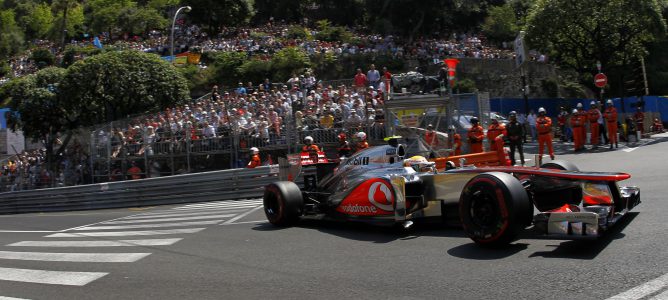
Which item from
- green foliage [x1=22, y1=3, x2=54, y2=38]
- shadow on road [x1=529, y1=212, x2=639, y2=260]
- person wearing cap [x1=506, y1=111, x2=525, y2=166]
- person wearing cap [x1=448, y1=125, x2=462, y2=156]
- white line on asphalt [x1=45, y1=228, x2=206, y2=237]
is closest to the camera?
shadow on road [x1=529, y1=212, x2=639, y2=260]

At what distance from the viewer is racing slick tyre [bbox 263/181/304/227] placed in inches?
434

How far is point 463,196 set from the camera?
25.8ft

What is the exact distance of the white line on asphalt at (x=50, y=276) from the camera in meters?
8.12

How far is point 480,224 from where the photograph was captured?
25.2ft

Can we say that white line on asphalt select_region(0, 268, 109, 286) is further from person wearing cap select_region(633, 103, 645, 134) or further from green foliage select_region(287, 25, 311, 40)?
green foliage select_region(287, 25, 311, 40)

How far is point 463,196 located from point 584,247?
1463 millimetres

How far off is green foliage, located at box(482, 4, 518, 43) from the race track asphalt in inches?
1644

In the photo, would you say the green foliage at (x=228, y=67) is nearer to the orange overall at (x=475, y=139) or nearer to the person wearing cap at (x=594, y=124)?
the person wearing cap at (x=594, y=124)

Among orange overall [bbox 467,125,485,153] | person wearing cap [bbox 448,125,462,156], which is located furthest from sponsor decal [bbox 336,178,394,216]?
orange overall [bbox 467,125,485,153]

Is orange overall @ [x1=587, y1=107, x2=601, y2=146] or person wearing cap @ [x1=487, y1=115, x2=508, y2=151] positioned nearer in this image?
person wearing cap @ [x1=487, y1=115, x2=508, y2=151]

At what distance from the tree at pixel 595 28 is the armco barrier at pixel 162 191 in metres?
18.1

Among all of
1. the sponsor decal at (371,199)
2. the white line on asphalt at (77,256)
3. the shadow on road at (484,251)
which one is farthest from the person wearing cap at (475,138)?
the white line on asphalt at (77,256)

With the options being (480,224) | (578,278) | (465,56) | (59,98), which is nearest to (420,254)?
(480,224)

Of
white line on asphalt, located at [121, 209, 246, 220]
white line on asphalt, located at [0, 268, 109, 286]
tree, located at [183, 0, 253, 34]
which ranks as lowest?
white line on asphalt, located at [0, 268, 109, 286]
